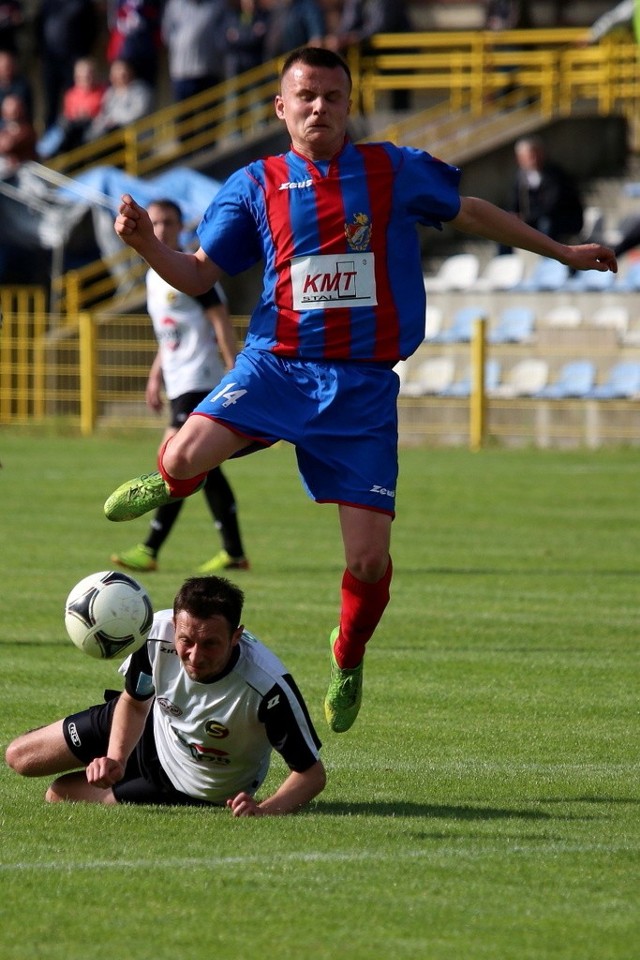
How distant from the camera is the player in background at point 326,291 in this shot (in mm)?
6484

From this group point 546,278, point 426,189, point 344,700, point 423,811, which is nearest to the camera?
point 423,811

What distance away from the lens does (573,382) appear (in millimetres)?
21203

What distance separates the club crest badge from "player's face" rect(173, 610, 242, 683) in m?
1.58

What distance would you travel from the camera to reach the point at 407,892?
194 inches

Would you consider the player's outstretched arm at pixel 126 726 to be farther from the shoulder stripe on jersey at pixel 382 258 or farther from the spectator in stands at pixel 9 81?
the spectator in stands at pixel 9 81

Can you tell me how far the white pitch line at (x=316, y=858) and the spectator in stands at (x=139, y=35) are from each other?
72.1 feet

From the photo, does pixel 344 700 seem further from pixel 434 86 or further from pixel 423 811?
pixel 434 86

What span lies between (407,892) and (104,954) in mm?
957

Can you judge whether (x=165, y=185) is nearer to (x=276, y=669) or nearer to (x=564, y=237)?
(x=564, y=237)

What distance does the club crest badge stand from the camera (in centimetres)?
652

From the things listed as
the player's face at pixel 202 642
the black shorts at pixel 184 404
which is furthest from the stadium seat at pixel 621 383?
the player's face at pixel 202 642

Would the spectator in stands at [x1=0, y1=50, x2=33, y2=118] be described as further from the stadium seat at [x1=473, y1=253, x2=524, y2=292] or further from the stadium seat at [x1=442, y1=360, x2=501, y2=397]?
the stadium seat at [x1=442, y1=360, x2=501, y2=397]

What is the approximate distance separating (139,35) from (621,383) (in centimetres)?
954

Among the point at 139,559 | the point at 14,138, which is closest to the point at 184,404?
the point at 139,559
